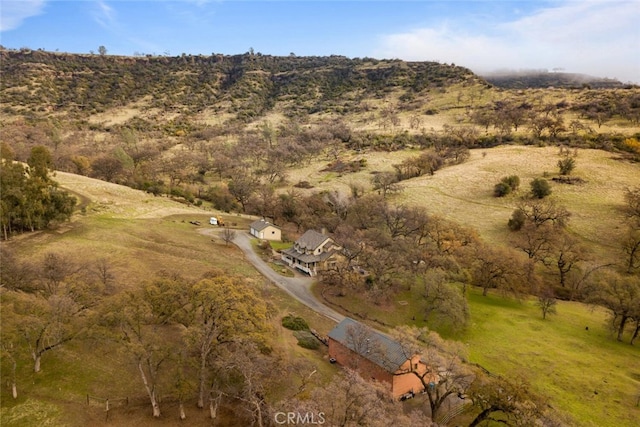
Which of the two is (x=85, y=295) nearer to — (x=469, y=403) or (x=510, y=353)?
(x=469, y=403)

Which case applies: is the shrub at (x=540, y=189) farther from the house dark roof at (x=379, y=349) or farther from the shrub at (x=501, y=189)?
the house dark roof at (x=379, y=349)

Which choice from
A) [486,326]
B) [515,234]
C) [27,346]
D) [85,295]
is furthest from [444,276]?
[27,346]

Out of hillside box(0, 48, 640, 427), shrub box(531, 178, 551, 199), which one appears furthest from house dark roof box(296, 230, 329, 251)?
shrub box(531, 178, 551, 199)

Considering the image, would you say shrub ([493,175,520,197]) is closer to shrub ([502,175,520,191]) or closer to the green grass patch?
shrub ([502,175,520,191])

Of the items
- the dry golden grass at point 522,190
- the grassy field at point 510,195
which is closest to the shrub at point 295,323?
the grassy field at point 510,195

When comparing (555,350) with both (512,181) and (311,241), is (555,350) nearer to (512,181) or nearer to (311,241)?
(311,241)
